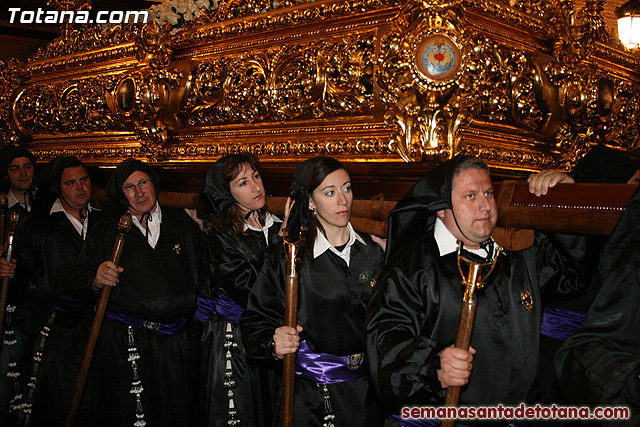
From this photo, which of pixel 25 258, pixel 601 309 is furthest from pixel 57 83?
pixel 601 309

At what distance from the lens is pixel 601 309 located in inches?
65.6

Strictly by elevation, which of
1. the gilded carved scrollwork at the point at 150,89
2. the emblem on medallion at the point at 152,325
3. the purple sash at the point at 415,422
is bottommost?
the purple sash at the point at 415,422

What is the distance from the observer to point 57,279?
176 inches

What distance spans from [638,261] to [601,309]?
0.17 meters

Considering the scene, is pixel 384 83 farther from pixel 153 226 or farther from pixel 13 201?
pixel 13 201

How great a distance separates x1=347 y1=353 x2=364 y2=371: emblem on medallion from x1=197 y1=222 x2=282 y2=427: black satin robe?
0.75m

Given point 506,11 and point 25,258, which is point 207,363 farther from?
point 506,11

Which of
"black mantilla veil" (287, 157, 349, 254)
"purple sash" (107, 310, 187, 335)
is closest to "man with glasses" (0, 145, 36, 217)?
"purple sash" (107, 310, 187, 335)

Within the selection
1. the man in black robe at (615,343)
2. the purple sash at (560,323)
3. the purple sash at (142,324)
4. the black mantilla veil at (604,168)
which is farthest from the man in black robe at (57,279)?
the man in black robe at (615,343)

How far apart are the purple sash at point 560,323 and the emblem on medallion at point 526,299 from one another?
0.89 metres

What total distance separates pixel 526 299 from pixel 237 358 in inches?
78.3

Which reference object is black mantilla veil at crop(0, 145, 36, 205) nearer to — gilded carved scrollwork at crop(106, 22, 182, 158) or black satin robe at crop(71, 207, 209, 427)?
gilded carved scrollwork at crop(106, 22, 182, 158)

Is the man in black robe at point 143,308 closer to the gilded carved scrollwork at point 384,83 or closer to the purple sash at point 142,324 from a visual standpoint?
the purple sash at point 142,324

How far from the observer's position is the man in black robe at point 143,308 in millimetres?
3980
